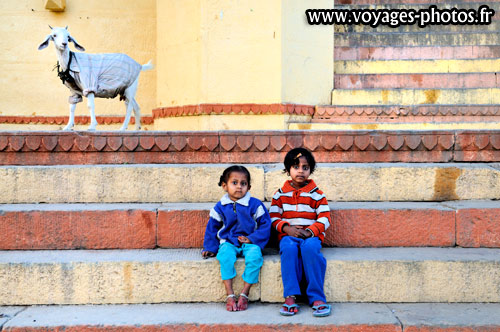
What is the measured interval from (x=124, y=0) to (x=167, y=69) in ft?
5.96

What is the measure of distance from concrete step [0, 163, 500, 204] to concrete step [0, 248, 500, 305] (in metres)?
0.78

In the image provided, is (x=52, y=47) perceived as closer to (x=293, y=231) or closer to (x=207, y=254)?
(x=207, y=254)

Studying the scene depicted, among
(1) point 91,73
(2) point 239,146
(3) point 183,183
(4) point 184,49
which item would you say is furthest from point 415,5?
(3) point 183,183

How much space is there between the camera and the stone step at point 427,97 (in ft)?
20.8

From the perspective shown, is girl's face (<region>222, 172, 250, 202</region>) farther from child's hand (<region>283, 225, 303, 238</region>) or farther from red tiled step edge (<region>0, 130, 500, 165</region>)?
red tiled step edge (<region>0, 130, 500, 165</region>)

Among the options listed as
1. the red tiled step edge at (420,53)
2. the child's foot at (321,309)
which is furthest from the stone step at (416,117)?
the child's foot at (321,309)

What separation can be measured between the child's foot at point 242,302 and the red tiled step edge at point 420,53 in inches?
199

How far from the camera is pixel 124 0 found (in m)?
7.96

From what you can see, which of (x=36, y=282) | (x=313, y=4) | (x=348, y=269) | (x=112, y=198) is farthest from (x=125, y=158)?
(x=313, y=4)

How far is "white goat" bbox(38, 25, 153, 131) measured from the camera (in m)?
4.62

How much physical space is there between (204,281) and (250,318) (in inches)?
17.1

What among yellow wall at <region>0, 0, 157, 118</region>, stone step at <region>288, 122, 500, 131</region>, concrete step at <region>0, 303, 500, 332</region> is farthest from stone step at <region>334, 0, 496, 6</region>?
concrete step at <region>0, 303, 500, 332</region>

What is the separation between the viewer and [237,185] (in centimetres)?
Result: 321

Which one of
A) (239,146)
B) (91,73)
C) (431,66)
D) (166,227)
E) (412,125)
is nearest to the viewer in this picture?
(166,227)
